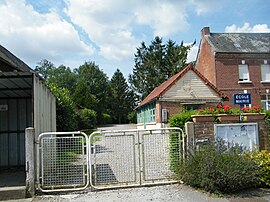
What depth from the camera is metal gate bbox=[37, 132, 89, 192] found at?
21.4ft

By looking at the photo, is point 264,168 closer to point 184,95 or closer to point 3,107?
point 3,107

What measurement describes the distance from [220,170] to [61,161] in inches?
149

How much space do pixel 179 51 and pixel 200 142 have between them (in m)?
42.4

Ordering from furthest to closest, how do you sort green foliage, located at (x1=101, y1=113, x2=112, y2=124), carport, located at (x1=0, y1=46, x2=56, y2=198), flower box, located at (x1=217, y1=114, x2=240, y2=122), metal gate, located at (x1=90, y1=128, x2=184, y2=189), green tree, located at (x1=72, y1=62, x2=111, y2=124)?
green tree, located at (x1=72, y1=62, x2=111, y2=124), green foliage, located at (x1=101, y1=113, x2=112, y2=124), carport, located at (x1=0, y1=46, x2=56, y2=198), flower box, located at (x1=217, y1=114, x2=240, y2=122), metal gate, located at (x1=90, y1=128, x2=184, y2=189)

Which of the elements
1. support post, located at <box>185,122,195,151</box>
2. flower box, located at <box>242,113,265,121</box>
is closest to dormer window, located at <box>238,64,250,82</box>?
flower box, located at <box>242,113,265,121</box>

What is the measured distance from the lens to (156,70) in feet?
159

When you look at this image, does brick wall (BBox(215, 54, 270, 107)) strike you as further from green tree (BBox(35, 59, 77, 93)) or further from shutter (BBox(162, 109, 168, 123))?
green tree (BBox(35, 59, 77, 93))

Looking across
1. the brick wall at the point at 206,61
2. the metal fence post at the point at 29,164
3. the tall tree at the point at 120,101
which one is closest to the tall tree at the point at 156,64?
the tall tree at the point at 120,101

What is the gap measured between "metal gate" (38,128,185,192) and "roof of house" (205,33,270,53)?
20.5m

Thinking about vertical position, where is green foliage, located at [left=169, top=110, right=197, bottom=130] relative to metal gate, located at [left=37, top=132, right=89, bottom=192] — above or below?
above

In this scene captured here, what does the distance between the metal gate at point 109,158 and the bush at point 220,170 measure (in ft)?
2.37

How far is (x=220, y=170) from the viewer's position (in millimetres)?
5914

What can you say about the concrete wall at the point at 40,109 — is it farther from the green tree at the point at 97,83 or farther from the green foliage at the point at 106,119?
the green tree at the point at 97,83

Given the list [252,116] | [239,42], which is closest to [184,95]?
[239,42]
